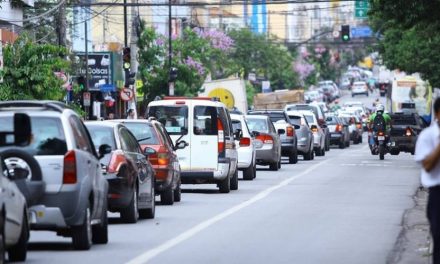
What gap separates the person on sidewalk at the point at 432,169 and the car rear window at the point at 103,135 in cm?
909

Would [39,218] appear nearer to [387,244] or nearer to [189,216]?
[387,244]

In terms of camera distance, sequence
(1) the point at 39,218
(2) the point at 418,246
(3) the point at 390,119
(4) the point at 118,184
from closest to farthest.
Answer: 1. (1) the point at 39,218
2. (2) the point at 418,246
3. (4) the point at 118,184
4. (3) the point at 390,119

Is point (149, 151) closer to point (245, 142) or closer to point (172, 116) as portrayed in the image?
point (172, 116)

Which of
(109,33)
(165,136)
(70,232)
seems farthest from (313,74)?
(70,232)

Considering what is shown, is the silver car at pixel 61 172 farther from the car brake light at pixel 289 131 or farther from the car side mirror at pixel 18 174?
the car brake light at pixel 289 131

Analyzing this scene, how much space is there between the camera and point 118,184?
2083cm

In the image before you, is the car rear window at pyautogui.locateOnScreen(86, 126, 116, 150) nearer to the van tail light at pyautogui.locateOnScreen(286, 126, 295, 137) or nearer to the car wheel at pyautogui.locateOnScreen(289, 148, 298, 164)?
the van tail light at pyautogui.locateOnScreen(286, 126, 295, 137)

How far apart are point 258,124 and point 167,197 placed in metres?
15.5

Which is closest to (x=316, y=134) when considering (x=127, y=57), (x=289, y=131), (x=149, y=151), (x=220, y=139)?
(x=127, y=57)

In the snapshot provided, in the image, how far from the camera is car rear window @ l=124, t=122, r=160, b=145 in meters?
26.6

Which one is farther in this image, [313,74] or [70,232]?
[313,74]

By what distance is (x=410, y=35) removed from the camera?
209 ft

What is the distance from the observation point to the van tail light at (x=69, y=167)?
16688mm

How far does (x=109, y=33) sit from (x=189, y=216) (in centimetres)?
6584
